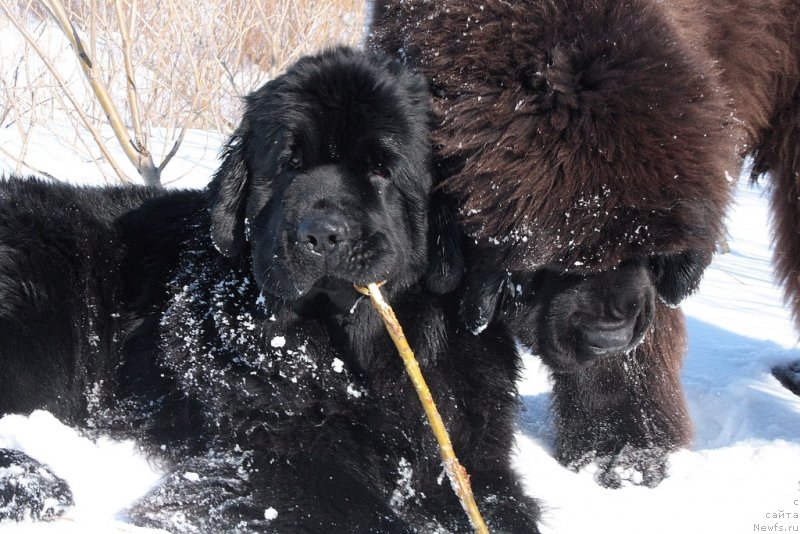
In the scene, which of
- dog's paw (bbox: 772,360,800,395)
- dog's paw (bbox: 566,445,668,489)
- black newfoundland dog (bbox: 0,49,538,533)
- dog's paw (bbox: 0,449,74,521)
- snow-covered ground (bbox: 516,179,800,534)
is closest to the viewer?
dog's paw (bbox: 0,449,74,521)

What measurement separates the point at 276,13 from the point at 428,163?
3488 millimetres

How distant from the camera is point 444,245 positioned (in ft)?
8.14

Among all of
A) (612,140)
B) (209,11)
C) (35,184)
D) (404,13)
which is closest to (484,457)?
(612,140)

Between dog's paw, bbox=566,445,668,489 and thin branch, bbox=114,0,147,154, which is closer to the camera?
dog's paw, bbox=566,445,668,489

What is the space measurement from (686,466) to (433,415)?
1179 mm

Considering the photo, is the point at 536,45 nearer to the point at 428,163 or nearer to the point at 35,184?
the point at 428,163

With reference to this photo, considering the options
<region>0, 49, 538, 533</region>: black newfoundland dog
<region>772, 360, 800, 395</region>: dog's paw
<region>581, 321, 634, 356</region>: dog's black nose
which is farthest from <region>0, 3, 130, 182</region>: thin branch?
→ <region>772, 360, 800, 395</region>: dog's paw

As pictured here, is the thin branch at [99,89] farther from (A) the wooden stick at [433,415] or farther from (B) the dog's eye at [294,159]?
(A) the wooden stick at [433,415]

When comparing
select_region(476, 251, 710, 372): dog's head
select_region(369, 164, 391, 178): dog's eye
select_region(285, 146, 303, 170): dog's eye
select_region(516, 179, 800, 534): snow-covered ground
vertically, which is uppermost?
select_region(285, 146, 303, 170): dog's eye

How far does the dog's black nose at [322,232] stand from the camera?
223cm

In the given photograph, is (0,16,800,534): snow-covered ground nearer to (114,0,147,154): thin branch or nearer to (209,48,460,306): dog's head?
(209,48,460,306): dog's head

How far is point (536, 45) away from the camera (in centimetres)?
238

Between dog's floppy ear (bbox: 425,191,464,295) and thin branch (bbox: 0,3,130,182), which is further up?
thin branch (bbox: 0,3,130,182)

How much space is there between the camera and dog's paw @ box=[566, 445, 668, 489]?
9.53 feet
